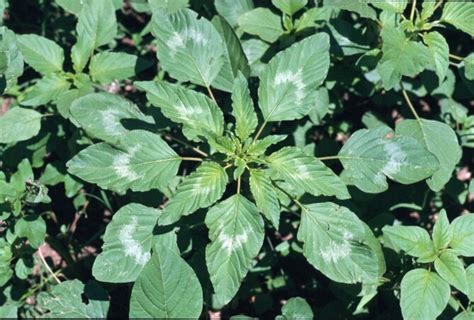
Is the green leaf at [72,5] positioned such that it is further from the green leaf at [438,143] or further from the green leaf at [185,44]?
the green leaf at [438,143]

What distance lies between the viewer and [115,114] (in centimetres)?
287

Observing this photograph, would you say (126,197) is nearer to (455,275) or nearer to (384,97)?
(384,97)

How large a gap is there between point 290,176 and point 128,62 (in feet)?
3.59

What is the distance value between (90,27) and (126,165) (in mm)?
912

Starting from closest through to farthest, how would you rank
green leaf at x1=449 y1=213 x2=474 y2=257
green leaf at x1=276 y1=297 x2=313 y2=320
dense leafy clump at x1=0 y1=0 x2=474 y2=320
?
dense leafy clump at x1=0 y1=0 x2=474 y2=320
green leaf at x1=449 y1=213 x2=474 y2=257
green leaf at x1=276 y1=297 x2=313 y2=320

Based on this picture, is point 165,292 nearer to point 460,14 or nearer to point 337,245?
point 337,245

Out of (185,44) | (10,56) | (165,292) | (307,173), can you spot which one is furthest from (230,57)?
(165,292)

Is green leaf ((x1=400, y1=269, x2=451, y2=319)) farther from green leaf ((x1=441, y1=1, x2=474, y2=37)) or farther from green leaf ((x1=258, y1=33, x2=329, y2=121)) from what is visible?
green leaf ((x1=441, y1=1, x2=474, y2=37))

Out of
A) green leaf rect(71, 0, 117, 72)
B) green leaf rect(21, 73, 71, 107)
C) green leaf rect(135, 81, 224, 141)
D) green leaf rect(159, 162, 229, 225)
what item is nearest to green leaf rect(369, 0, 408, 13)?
green leaf rect(135, 81, 224, 141)

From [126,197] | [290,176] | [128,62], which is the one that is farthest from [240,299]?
[128,62]

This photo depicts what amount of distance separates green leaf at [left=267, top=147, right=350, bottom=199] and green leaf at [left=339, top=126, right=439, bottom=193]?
0.58 ft

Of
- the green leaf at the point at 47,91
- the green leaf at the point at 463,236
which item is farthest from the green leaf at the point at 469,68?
the green leaf at the point at 47,91

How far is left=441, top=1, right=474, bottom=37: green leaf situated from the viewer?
113 inches

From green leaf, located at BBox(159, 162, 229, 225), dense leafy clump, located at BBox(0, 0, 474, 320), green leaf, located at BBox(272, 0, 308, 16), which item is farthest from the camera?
green leaf, located at BBox(272, 0, 308, 16)
